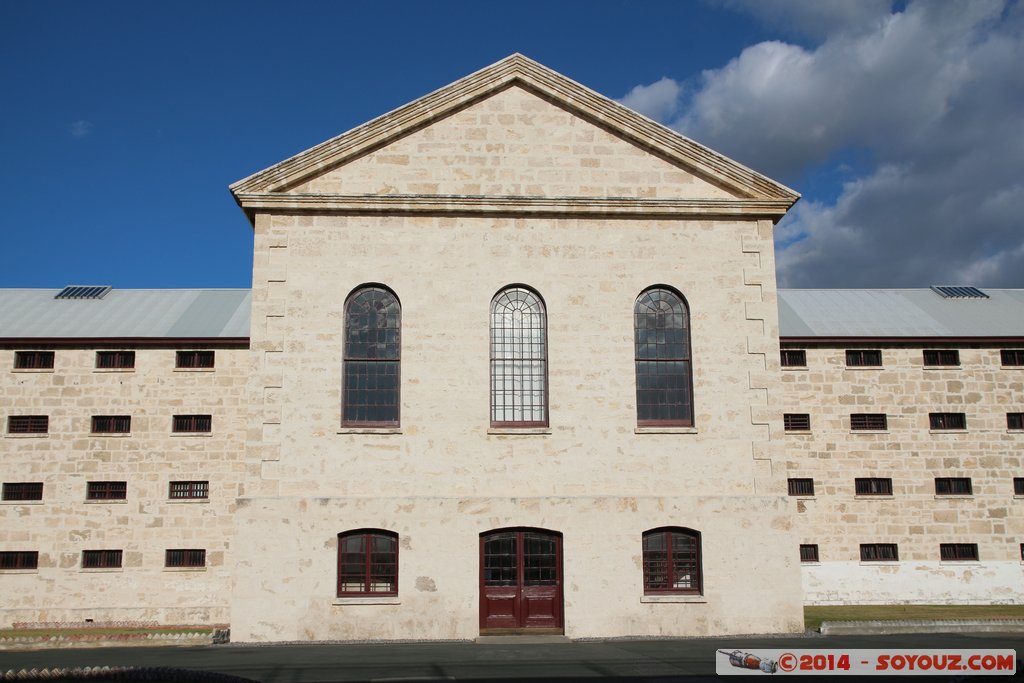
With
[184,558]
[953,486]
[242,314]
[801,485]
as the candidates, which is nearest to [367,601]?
[184,558]

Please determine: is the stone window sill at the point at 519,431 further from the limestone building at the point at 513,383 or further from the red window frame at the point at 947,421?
the red window frame at the point at 947,421

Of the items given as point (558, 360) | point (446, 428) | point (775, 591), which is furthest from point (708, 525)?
point (446, 428)

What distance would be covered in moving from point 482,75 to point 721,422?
29.8 feet

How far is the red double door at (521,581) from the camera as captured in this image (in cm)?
1675

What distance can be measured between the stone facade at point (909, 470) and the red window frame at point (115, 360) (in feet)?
70.4

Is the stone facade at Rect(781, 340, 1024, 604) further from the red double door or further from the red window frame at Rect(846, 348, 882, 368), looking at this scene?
the red double door

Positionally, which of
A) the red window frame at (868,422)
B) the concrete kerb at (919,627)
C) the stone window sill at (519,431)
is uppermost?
the red window frame at (868,422)

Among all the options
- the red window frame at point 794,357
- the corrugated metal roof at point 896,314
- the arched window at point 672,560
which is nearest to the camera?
the arched window at point 672,560

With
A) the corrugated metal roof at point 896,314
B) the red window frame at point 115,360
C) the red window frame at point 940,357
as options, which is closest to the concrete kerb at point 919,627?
the red window frame at point 940,357

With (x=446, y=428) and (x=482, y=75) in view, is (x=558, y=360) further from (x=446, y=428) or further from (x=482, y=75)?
(x=482, y=75)

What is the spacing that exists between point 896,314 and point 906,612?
447 inches

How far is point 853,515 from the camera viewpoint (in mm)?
26891

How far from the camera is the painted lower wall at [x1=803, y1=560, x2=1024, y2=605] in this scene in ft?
85.9

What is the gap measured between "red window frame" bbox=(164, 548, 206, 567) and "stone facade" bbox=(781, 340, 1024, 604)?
1882 centimetres
